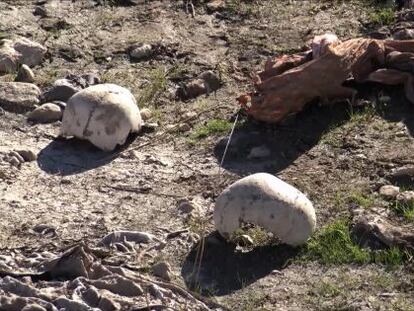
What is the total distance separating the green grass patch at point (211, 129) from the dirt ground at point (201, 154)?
0.10 ft

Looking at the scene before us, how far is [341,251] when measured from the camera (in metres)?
5.43

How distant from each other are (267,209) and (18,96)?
90.6 inches

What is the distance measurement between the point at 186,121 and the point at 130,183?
0.76 meters

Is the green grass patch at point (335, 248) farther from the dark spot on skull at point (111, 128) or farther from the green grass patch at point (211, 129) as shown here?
the dark spot on skull at point (111, 128)

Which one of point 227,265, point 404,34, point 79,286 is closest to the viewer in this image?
point 79,286

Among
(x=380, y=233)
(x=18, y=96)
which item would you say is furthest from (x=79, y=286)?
(x=18, y=96)

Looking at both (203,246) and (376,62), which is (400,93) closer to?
(376,62)

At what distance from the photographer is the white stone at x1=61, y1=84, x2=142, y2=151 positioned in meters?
6.43

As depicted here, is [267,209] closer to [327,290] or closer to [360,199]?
[327,290]

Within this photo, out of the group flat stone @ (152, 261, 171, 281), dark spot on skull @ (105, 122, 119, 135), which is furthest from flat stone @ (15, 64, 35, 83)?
flat stone @ (152, 261, 171, 281)

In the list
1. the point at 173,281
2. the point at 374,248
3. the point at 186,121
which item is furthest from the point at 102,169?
the point at 374,248

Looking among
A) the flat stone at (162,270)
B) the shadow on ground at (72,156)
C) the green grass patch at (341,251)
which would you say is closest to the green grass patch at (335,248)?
the green grass patch at (341,251)

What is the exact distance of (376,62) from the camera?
6852 millimetres

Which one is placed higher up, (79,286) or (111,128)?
(111,128)
